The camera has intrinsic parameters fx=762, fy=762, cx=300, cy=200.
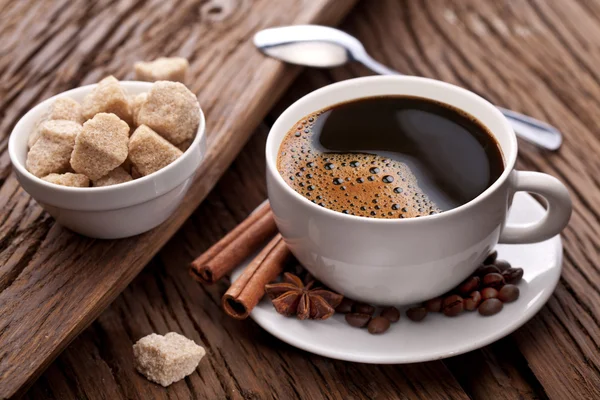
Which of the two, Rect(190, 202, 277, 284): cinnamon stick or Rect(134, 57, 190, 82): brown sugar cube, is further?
Rect(134, 57, 190, 82): brown sugar cube

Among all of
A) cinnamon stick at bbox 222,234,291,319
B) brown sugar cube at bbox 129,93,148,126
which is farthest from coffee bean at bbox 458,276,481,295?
brown sugar cube at bbox 129,93,148,126

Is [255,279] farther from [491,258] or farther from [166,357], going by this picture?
[491,258]

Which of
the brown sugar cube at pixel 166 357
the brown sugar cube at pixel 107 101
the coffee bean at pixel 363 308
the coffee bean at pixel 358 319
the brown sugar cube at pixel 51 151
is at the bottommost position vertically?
the brown sugar cube at pixel 166 357

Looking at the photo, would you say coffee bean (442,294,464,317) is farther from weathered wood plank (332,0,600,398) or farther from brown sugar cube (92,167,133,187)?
brown sugar cube (92,167,133,187)

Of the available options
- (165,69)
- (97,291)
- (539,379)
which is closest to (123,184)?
(97,291)

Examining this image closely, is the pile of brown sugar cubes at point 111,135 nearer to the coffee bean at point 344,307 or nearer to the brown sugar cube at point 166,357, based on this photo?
the brown sugar cube at point 166,357

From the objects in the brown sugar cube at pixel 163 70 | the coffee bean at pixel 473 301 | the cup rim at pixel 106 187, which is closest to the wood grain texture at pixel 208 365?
the coffee bean at pixel 473 301

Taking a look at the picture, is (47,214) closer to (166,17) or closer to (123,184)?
(123,184)
